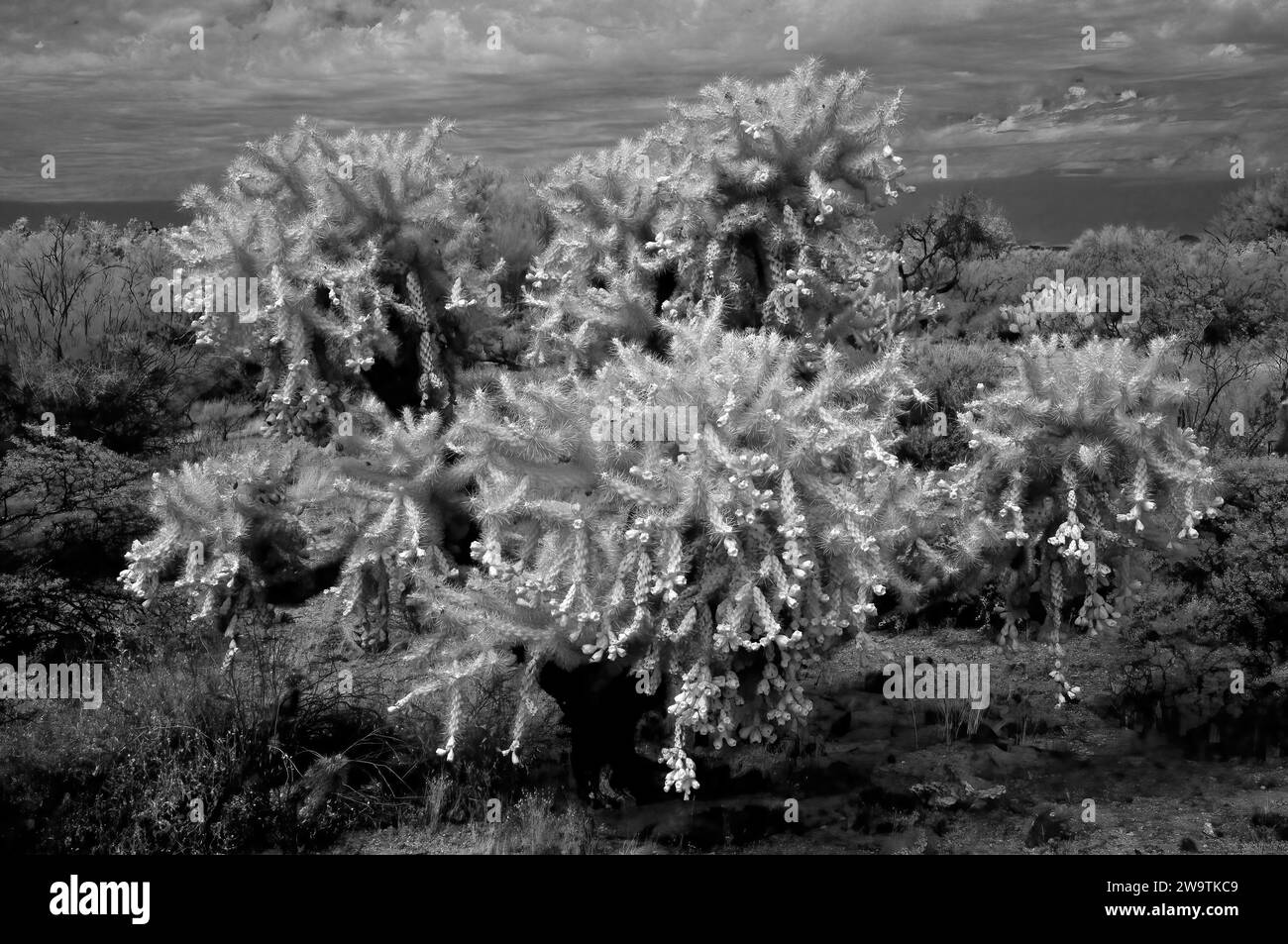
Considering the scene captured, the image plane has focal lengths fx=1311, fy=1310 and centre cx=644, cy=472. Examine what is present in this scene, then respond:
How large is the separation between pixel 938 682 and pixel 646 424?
3.08 m

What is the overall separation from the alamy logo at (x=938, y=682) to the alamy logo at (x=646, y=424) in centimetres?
284

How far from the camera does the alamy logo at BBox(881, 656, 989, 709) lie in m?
7.48

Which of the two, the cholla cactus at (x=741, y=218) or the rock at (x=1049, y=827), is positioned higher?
the cholla cactus at (x=741, y=218)

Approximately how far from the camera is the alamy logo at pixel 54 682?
23.6 ft

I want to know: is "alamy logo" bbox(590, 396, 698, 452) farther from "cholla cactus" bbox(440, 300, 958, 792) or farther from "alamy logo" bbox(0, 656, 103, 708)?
"alamy logo" bbox(0, 656, 103, 708)

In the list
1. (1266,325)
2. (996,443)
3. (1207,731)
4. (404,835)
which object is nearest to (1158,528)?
(996,443)

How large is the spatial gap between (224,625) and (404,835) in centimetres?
179

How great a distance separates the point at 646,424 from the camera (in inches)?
212

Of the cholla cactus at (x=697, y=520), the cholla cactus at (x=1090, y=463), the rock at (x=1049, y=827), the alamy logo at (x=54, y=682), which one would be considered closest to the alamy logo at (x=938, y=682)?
the rock at (x=1049, y=827)

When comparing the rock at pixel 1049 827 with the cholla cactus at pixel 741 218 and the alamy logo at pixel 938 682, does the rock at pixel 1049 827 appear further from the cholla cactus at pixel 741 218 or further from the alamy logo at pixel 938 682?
the cholla cactus at pixel 741 218

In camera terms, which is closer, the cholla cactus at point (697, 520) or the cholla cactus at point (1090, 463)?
the cholla cactus at point (697, 520)

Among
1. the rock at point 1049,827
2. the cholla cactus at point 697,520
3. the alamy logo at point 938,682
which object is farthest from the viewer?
the alamy logo at point 938,682

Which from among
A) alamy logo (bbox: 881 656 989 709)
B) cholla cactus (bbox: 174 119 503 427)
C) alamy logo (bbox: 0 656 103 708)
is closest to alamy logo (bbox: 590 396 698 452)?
cholla cactus (bbox: 174 119 503 427)

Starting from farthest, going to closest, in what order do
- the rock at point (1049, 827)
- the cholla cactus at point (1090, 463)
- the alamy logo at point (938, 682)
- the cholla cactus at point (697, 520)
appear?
the alamy logo at point (938, 682), the rock at point (1049, 827), the cholla cactus at point (1090, 463), the cholla cactus at point (697, 520)
